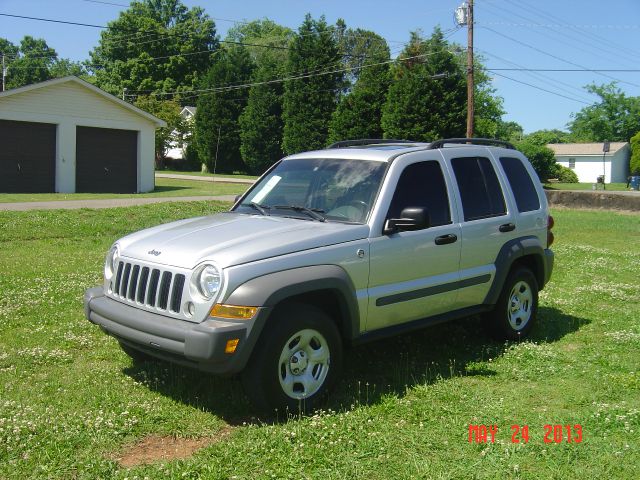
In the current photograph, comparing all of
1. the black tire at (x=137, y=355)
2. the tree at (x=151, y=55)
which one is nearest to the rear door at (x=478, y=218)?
the black tire at (x=137, y=355)

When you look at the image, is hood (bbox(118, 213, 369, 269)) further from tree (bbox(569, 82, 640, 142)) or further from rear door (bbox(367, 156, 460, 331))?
tree (bbox(569, 82, 640, 142))

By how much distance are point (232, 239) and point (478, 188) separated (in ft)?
8.79

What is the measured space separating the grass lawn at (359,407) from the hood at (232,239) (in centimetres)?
109

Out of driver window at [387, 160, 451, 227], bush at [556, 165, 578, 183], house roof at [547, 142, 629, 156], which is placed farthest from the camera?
house roof at [547, 142, 629, 156]

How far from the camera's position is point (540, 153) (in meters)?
46.5

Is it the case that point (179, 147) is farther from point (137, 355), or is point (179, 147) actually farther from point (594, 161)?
point (137, 355)

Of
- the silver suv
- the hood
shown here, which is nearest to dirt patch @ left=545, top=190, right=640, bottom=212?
the silver suv

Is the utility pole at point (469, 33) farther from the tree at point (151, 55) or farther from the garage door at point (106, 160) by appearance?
the tree at point (151, 55)

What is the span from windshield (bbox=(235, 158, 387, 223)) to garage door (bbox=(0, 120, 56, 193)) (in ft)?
74.5

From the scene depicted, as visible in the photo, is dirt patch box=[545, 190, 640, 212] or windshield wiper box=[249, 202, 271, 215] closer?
windshield wiper box=[249, 202, 271, 215]

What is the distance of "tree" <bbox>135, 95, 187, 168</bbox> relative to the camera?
53250 millimetres

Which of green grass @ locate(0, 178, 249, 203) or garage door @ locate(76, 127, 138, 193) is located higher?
garage door @ locate(76, 127, 138, 193)

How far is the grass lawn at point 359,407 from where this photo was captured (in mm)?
3943

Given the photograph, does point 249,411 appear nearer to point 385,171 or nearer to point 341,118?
point 385,171
